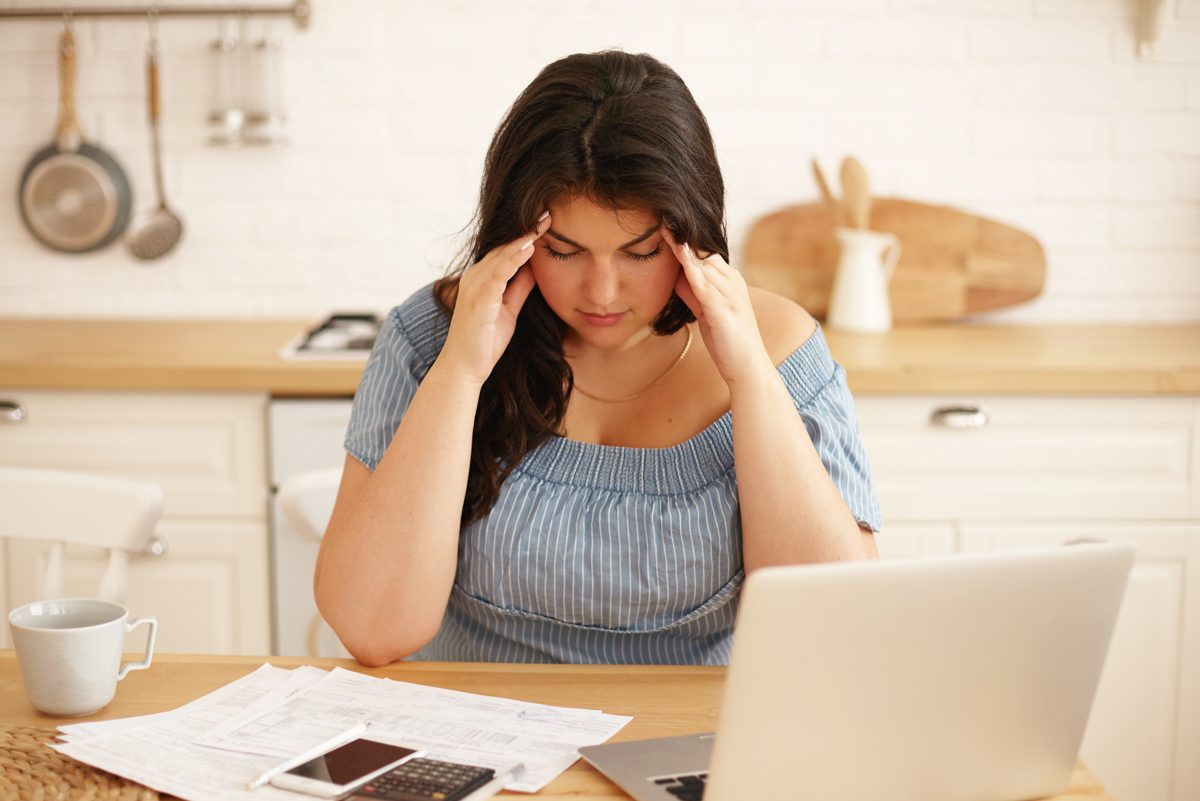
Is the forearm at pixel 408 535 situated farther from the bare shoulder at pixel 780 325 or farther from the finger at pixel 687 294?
the bare shoulder at pixel 780 325

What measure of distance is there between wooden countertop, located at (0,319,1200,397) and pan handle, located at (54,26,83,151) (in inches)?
18.1

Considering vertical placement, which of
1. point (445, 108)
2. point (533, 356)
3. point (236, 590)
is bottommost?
point (236, 590)

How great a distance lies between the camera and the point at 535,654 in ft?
4.50

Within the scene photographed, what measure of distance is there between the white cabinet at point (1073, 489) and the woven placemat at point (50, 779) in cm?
147

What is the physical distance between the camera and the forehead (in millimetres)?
1245

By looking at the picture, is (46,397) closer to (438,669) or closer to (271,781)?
(438,669)

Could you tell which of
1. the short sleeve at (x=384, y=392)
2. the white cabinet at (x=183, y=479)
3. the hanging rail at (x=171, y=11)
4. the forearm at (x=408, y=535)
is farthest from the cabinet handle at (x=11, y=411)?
the forearm at (x=408, y=535)

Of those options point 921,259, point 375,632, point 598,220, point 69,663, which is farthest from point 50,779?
point 921,259

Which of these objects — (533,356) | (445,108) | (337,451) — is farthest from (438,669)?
(445,108)

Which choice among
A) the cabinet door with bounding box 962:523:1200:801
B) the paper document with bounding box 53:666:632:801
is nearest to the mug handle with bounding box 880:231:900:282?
the cabinet door with bounding box 962:523:1200:801

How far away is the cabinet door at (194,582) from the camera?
222 centimetres

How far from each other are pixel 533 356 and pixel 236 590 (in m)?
1.02

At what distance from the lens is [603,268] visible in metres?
1.27

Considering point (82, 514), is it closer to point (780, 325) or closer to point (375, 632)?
point (375, 632)
